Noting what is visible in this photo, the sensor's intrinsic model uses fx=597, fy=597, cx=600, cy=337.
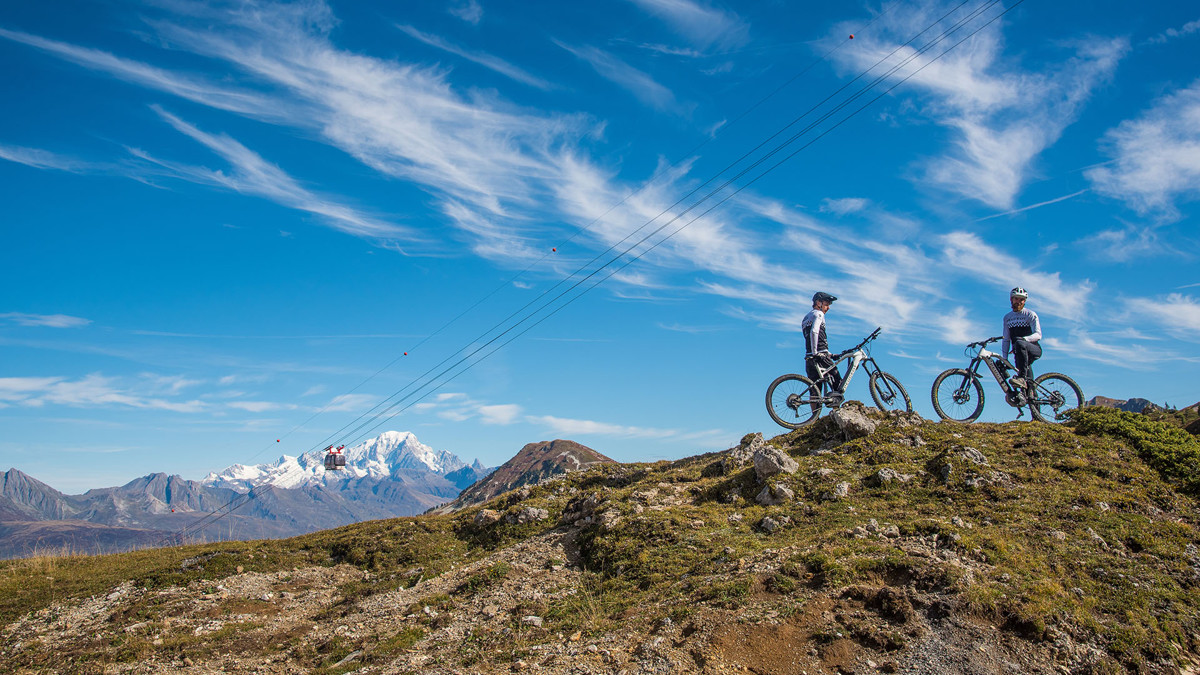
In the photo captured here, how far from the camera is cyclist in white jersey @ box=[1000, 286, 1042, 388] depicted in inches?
867

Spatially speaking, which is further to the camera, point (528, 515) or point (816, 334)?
point (528, 515)

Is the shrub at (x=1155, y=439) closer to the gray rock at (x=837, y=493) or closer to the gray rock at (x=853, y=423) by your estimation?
the gray rock at (x=853, y=423)

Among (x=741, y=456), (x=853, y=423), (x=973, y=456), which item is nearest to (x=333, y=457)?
(x=741, y=456)

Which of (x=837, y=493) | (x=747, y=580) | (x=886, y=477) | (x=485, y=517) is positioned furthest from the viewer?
(x=485, y=517)

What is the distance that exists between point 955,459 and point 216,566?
26.8 metres

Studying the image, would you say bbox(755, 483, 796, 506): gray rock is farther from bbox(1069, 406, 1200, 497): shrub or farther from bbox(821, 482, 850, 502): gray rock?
bbox(1069, 406, 1200, 497): shrub

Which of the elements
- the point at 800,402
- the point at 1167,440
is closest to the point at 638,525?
the point at 800,402

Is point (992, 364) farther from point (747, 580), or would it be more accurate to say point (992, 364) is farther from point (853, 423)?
point (747, 580)

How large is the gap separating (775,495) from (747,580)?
6.27 meters

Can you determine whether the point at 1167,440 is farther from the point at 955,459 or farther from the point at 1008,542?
the point at 1008,542

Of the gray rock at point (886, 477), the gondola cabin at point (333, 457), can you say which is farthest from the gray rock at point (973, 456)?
the gondola cabin at point (333, 457)

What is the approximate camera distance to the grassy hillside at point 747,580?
36.5ft

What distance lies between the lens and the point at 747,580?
1337 centimetres

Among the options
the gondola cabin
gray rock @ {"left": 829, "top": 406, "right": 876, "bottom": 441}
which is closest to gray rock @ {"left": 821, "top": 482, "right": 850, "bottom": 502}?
gray rock @ {"left": 829, "top": 406, "right": 876, "bottom": 441}
